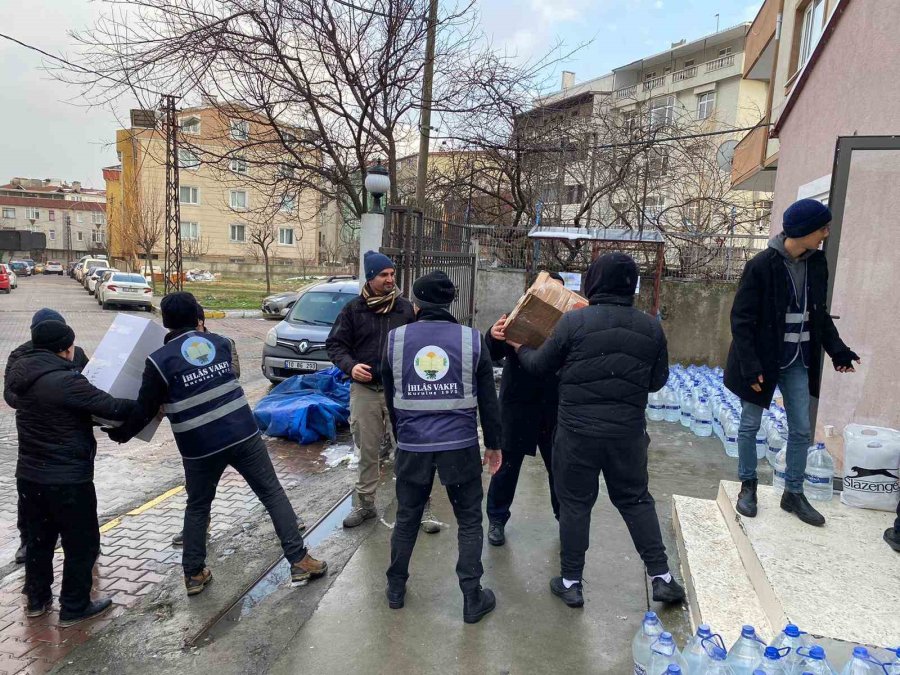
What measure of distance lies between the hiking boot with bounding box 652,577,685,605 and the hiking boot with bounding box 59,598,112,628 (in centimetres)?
313

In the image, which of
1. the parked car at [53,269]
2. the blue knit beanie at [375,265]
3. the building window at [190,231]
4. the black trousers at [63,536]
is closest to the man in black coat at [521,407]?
the blue knit beanie at [375,265]

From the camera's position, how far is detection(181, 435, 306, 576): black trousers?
11.1ft

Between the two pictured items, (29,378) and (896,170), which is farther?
(896,170)

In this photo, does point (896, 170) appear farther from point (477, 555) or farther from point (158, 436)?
point (158, 436)

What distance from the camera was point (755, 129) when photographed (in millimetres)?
10203

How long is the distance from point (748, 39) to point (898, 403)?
11.7m

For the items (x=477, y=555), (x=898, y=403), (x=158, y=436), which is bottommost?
(x=158, y=436)

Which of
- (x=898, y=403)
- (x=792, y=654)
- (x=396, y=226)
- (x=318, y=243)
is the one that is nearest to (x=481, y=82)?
(x=396, y=226)

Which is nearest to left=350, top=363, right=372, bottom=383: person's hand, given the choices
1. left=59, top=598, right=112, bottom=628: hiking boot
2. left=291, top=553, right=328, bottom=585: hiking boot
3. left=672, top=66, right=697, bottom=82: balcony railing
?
left=291, top=553, right=328, bottom=585: hiking boot

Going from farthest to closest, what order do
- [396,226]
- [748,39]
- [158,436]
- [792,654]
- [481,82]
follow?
1. [748,39]
2. [481,82]
3. [158,436]
4. [396,226]
5. [792,654]

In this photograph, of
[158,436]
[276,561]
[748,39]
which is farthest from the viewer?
[748,39]

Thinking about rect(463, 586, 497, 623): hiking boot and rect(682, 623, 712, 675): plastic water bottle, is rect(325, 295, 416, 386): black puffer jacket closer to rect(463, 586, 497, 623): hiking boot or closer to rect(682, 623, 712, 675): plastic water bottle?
rect(463, 586, 497, 623): hiking boot

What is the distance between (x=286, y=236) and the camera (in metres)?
44.7

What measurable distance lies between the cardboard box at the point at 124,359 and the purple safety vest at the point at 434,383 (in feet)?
5.24
